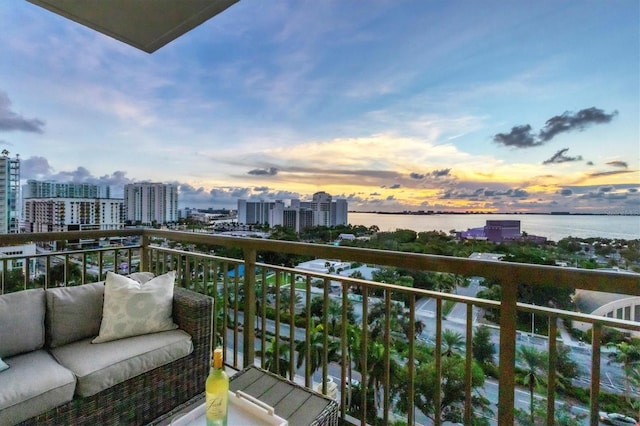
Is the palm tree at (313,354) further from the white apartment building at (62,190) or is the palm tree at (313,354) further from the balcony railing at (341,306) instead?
the white apartment building at (62,190)

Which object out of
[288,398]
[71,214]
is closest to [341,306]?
[288,398]

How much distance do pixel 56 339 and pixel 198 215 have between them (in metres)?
2.02

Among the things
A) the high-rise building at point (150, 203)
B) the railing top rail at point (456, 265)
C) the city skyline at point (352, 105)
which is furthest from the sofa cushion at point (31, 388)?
the city skyline at point (352, 105)

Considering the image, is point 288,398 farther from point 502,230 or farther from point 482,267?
point 502,230

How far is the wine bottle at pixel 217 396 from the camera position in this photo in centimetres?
103

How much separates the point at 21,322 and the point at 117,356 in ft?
2.02

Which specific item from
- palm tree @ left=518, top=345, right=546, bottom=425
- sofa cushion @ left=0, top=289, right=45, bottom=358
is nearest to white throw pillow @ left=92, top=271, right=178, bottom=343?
sofa cushion @ left=0, top=289, right=45, bottom=358

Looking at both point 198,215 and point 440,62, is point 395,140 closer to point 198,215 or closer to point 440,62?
point 440,62

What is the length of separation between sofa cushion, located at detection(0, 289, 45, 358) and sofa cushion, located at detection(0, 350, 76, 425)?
0.32 feet

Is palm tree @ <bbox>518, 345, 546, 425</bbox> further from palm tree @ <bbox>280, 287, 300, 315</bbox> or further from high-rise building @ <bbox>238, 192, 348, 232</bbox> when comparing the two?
high-rise building @ <bbox>238, 192, 348, 232</bbox>

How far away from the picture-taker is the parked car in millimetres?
1477

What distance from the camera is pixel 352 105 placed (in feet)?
13.5

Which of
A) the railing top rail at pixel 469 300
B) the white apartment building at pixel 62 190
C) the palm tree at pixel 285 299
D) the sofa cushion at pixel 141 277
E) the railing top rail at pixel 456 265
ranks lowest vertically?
the palm tree at pixel 285 299

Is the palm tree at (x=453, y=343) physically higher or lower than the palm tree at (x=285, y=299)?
lower
